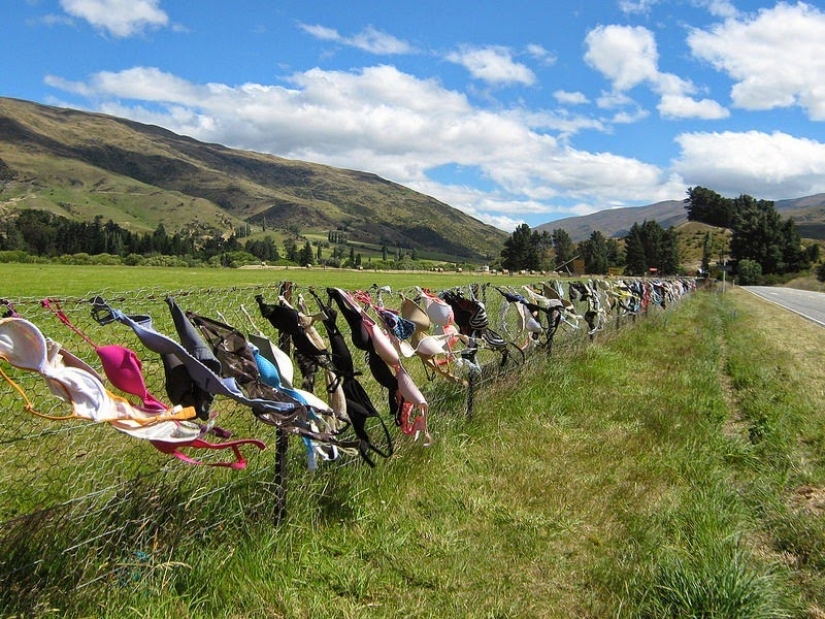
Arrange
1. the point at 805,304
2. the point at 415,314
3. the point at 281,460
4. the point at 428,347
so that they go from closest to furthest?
1. the point at 281,460
2. the point at 428,347
3. the point at 415,314
4. the point at 805,304

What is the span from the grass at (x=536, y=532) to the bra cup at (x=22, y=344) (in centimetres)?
121

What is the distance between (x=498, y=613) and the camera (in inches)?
121

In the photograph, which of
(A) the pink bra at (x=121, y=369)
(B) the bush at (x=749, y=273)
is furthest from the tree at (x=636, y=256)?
(A) the pink bra at (x=121, y=369)

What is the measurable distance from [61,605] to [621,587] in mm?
2861

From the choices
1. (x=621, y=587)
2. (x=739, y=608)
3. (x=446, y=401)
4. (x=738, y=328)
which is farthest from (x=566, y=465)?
(x=738, y=328)

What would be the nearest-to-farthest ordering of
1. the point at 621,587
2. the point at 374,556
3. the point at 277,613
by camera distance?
the point at 277,613 → the point at 621,587 → the point at 374,556

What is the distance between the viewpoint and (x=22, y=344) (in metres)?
2.18

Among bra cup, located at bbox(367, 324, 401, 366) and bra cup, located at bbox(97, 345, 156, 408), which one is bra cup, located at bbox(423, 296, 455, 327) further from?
bra cup, located at bbox(97, 345, 156, 408)

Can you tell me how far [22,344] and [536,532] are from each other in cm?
322

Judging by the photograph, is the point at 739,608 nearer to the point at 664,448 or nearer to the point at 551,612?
the point at 551,612

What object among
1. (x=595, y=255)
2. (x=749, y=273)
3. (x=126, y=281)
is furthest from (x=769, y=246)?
(x=126, y=281)

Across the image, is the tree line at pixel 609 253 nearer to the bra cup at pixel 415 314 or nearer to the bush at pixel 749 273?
the bush at pixel 749 273

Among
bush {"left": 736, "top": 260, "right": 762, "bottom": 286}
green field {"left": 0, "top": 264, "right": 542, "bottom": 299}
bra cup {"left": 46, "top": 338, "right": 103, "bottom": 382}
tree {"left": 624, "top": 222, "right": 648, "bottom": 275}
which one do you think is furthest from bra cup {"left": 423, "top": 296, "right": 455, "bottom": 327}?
tree {"left": 624, "top": 222, "right": 648, "bottom": 275}

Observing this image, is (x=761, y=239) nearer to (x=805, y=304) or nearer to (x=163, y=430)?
(x=805, y=304)
